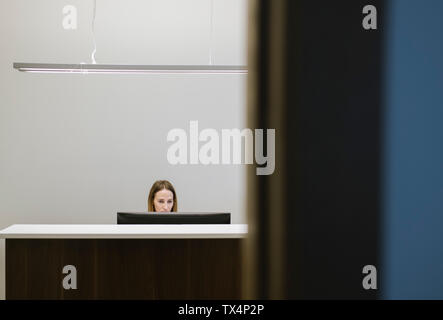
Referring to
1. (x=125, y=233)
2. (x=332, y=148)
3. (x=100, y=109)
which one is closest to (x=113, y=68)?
(x=125, y=233)

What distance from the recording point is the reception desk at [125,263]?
3.21 metres

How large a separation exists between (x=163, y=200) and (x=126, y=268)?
4.34 feet

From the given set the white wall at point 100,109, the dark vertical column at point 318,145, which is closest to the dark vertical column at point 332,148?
the dark vertical column at point 318,145

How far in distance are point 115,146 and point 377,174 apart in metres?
4.87

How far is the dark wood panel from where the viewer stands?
10.6 feet

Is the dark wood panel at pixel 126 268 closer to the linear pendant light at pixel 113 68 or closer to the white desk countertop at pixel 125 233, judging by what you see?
the white desk countertop at pixel 125 233

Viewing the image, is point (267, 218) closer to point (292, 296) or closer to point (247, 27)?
point (292, 296)

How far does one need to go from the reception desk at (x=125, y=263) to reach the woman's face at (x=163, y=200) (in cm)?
120

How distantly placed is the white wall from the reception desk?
86.8 inches

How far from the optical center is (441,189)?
35.2 inches

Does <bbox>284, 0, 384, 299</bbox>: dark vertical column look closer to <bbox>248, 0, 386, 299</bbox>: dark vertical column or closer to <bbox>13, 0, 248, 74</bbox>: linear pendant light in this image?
<bbox>248, 0, 386, 299</bbox>: dark vertical column
